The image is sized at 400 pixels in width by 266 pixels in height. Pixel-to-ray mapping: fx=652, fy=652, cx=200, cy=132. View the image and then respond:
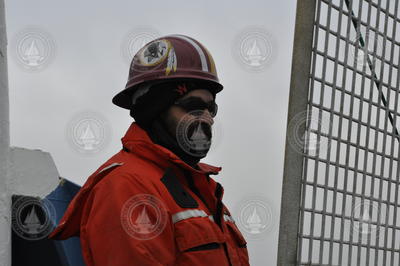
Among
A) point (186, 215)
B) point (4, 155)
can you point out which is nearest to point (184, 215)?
point (186, 215)

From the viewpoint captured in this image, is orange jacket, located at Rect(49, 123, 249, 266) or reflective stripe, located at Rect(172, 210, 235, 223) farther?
reflective stripe, located at Rect(172, 210, 235, 223)

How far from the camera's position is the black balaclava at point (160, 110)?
221 cm

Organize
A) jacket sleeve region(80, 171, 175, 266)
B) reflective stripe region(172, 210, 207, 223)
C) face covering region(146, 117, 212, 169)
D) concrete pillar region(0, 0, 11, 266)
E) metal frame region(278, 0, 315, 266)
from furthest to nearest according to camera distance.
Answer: metal frame region(278, 0, 315, 266) < concrete pillar region(0, 0, 11, 266) < face covering region(146, 117, 212, 169) < reflective stripe region(172, 210, 207, 223) < jacket sleeve region(80, 171, 175, 266)

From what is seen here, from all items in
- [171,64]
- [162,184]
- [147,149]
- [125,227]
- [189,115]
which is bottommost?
[125,227]

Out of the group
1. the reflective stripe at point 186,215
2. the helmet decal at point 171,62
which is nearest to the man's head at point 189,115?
the helmet decal at point 171,62

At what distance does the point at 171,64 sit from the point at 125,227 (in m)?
0.66

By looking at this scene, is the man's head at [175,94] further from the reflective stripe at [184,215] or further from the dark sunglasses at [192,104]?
the reflective stripe at [184,215]

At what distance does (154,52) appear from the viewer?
7.70 ft

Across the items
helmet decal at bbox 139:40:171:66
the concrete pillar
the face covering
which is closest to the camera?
the face covering

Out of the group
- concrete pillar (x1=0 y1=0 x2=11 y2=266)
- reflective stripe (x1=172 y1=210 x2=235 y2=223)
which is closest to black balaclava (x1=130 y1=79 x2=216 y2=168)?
reflective stripe (x1=172 y1=210 x2=235 y2=223)

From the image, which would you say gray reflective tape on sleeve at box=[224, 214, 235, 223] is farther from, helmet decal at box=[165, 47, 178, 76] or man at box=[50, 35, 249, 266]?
helmet decal at box=[165, 47, 178, 76]

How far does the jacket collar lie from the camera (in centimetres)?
210

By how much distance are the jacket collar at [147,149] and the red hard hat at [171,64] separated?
0.61 ft

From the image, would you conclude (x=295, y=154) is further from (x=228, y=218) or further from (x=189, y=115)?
(x=189, y=115)
